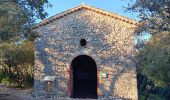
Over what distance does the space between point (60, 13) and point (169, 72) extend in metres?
12.1

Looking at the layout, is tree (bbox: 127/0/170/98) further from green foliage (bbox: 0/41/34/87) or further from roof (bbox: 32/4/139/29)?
green foliage (bbox: 0/41/34/87)

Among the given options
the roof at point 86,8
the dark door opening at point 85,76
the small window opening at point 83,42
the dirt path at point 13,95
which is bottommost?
the dirt path at point 13,95

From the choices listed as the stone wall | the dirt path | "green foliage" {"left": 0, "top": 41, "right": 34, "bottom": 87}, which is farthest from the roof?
"green foliage" {"left": 0, "top": 41, "right": 34, "bottom": 87}

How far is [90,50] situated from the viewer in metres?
26.2

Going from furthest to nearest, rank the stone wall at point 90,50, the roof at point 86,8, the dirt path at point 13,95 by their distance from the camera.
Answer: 1. the roof at point 86,8
2. the stone wall at point 90,50
3. the dirt path at point 13,95

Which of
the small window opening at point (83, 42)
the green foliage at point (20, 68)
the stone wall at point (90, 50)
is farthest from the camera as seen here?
the green foliage at point (20, 68)

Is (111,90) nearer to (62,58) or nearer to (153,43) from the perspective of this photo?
(62,58)

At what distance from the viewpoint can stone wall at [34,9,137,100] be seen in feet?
84.3

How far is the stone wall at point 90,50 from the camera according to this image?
25.7 meters

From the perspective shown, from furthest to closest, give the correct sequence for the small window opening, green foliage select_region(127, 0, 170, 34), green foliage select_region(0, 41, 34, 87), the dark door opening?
green foliage select_region(0, 41, 34, 87) < the dark door opening < the small window opening < green foliage select_region(127, 0, 170, 34)

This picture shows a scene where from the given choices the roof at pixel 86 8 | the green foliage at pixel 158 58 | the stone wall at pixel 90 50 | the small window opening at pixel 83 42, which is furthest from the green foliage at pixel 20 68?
the green foliage at pixel 158 58

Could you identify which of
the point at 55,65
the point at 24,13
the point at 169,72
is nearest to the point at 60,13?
the point at 55,65

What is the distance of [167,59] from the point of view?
16188 millimetres

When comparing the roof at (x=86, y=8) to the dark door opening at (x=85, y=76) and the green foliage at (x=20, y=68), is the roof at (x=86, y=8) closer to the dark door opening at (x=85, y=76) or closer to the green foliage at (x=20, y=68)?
the green foliage at (x=20, y=68)
